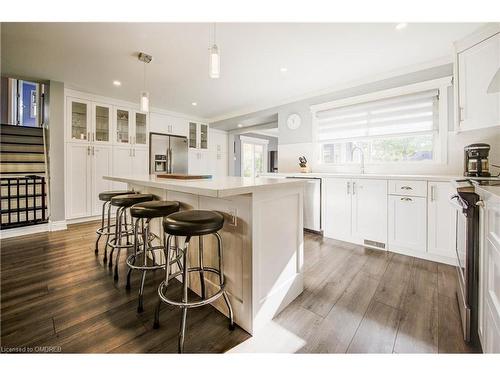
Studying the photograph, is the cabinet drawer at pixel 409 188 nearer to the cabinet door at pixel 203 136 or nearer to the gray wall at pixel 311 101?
the gray wall at pixel 311 101

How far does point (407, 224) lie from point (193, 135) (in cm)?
481

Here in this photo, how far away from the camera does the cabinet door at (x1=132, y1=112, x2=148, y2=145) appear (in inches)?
179

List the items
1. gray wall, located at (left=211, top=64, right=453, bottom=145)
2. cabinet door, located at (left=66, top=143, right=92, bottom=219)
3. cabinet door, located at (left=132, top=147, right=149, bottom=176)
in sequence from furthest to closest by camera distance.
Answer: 1. cabinet door, located at (left=132, top=147, right=149, bottom=176)
2. cabinet door, located at (left=66, top=143, right=92, bottom=219)
3. gray wall, located at (left=211, top=64, right=453, bottom=145)

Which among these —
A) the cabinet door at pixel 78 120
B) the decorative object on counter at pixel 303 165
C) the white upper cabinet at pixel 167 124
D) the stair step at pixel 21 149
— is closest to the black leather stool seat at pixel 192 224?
the decorative object on counter at pixel 303 165

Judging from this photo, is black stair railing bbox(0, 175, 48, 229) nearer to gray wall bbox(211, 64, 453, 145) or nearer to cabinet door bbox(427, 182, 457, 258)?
gray wall bbox(211, 64, 453, 145)

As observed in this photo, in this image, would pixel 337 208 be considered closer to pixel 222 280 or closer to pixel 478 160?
pixel 478 160

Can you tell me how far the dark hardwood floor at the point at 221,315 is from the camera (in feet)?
4.00

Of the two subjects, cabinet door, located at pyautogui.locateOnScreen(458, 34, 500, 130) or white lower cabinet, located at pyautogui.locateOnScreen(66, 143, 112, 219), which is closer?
cabinet door, located at pyautogui.locateOnScreen(458, 34, 500, 130)

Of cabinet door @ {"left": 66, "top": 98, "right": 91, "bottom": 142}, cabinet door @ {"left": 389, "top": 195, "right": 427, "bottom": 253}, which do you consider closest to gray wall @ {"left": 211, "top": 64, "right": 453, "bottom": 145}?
cabinet door @ {"left": 389, "top": 195, "right": 427, "bottom": 253}

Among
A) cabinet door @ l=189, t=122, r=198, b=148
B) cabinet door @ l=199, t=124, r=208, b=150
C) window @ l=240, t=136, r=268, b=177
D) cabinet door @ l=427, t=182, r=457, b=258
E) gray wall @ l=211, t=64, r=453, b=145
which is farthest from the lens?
window @ l=240, t=136, r=268, b=177

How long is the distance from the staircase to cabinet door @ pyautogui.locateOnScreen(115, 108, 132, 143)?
111cm

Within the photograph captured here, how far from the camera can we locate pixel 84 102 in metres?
3.85
